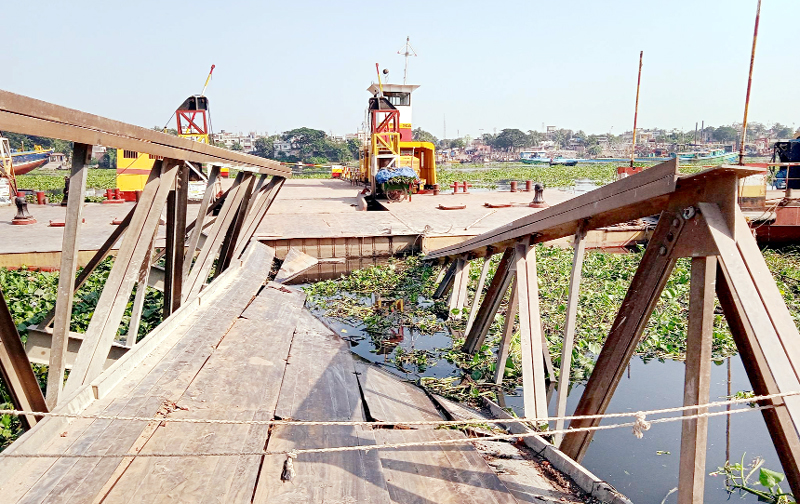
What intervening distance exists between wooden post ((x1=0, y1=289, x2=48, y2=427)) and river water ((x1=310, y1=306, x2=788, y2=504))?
389 cm

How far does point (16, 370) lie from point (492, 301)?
429 centimetres

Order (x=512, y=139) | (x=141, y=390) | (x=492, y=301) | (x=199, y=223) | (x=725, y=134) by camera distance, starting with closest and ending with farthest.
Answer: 1. (x=141, y=390)
2. (x=199, y=223)
3. (x=492, y=301)
4. (x=512, y=139)
5. (x=725, y=134)

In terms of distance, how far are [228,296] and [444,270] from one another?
4.07m

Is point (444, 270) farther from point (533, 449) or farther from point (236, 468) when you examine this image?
point (236, 468)

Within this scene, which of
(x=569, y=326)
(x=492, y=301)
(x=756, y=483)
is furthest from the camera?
Answer: (x=492, y=301)

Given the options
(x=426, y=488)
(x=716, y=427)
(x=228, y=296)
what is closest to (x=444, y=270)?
(x=228, y=296)

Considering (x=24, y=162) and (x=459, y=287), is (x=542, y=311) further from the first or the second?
(x=24, y=162)

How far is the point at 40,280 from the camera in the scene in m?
8.53

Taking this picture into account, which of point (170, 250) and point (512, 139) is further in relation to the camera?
point (512, 139)

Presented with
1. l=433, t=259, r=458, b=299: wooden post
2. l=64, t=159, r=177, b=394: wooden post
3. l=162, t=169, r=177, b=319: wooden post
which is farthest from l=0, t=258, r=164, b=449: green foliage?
l=433, t=259, r=458, b=299: wooden post

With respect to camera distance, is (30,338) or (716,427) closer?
(30,338)

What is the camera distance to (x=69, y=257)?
2.68 meters

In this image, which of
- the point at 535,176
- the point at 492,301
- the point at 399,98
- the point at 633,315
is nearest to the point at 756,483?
the point at 633,315

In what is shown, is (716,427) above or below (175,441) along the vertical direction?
below
